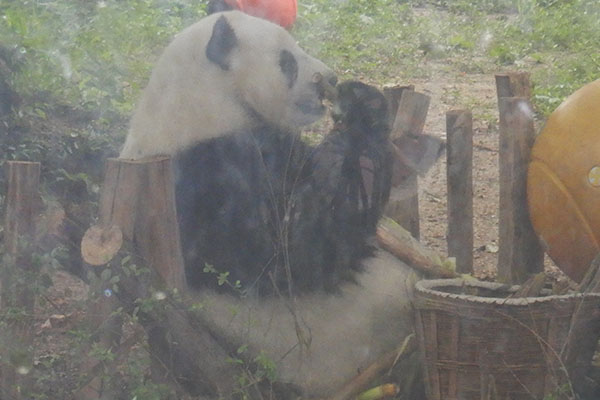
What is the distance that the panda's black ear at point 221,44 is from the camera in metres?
3.48

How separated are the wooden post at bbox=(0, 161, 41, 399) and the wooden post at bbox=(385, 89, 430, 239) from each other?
5.10ft

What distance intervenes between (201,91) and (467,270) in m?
1.61

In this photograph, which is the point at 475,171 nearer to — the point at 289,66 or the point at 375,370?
the point at 289,66

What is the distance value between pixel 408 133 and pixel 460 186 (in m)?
0.43

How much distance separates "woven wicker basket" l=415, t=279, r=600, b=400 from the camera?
288 centimetres

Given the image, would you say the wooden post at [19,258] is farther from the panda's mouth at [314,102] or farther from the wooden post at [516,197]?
the wooden post at [516,197]

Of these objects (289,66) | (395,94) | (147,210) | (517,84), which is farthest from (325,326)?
(517,84)

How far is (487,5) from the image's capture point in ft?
17.9

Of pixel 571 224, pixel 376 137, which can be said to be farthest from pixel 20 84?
pixel 571 224

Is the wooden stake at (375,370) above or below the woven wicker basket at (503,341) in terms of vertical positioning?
below

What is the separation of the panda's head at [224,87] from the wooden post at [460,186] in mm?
618

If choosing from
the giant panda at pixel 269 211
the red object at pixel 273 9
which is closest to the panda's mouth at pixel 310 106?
the giant panda at pixel 269 211

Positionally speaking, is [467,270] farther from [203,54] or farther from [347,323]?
[203,54]

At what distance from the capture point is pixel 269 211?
10.9ft
